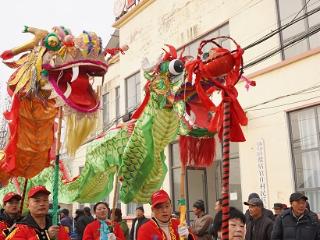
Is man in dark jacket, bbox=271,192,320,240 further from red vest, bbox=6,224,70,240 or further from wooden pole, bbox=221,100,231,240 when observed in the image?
red vest, bbox=6,224,70,240

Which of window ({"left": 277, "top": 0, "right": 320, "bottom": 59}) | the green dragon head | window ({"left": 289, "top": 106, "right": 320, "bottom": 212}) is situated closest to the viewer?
the green dragon head

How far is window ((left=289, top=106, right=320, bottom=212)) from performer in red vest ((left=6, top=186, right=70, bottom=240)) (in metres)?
5.48

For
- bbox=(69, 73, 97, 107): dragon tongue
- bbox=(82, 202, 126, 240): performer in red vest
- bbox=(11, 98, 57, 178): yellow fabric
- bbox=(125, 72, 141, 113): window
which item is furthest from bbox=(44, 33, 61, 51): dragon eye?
bbox=(125, 72, 141, 113): window

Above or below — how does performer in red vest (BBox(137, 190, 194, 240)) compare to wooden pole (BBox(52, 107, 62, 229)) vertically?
→ below

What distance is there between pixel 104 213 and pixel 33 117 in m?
1.63

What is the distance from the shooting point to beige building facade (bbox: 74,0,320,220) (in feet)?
25.6

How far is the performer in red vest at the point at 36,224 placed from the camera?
323 cm

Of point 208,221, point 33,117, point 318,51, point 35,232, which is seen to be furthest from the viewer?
point 318,51

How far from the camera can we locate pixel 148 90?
184 inches

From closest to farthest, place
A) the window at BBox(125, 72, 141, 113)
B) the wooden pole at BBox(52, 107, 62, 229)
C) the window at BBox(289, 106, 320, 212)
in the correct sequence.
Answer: the wooden pole at BBox(52, 107, 62, 229) < the window at BBox(289, 106, 320, 212) < the window at BBox(125, 72, 141, 113)

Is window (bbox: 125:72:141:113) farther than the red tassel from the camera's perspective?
Yes

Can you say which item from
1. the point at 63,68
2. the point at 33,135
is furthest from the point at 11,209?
the point at 63,68

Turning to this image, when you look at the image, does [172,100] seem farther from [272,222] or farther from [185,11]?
[185,11]

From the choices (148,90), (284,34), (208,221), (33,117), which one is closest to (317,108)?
(284,34)
